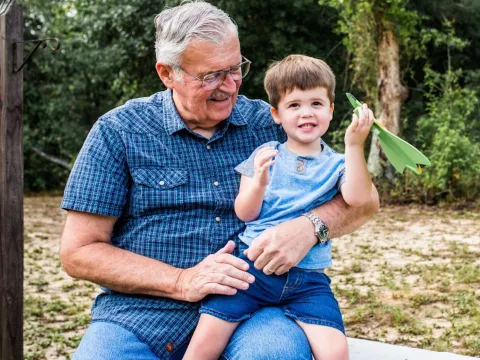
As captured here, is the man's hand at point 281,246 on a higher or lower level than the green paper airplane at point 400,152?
lower

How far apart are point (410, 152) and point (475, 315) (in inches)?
129

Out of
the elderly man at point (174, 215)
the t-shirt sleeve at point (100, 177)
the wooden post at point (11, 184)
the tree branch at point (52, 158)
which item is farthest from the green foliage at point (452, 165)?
the tree branch at point (52, 158)

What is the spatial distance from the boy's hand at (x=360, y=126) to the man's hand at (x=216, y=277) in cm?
51

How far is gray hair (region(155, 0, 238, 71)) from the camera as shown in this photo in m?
2.38

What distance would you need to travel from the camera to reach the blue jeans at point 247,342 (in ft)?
6.86

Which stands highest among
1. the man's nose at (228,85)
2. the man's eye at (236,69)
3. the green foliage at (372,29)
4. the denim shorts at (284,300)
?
the green foliage at (372,29)

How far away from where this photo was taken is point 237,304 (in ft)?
7.19

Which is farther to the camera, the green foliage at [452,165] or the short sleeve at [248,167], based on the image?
the green foliage at [452,165]

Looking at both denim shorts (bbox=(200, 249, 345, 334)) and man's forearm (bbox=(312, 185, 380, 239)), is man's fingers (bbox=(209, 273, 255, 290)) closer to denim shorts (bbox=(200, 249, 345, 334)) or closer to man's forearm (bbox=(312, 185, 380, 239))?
denim shorts (bbox=(200, 249, 345, 334))

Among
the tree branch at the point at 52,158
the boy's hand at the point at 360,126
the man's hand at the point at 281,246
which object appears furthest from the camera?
the tree branch at the point at 52,158

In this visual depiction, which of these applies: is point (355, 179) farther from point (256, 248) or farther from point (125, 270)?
point (125, 270)

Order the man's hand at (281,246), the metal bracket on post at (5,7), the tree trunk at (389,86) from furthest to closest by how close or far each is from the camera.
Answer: the tree trunk at (389,86) → the metal bracket on post at (5,7) → the man's hand at (281,246)

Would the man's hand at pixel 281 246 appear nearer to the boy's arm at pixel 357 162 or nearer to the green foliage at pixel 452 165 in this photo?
the boy's arm at pixel 357 162

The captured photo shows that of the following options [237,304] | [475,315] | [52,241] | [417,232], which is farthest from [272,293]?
[52,241]
